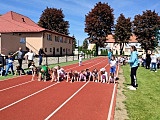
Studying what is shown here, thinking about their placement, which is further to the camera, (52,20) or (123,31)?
(123,31)

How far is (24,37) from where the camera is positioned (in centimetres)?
4278

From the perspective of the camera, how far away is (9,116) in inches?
253

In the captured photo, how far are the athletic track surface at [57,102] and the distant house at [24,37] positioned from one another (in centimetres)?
2394

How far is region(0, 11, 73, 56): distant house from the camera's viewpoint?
34.3m

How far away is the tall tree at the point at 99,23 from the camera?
5928 cm

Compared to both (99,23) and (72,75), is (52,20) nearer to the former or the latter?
(99,23)

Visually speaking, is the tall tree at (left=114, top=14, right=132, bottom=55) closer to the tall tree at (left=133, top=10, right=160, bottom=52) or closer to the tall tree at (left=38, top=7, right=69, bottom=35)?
the tall tree at (left=133, top=10, right=160, bottom=52)

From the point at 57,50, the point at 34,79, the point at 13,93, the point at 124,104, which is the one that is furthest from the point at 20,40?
the point at 124,104

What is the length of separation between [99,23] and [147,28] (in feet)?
39.5

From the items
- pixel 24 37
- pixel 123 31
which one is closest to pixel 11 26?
pixel 24 37

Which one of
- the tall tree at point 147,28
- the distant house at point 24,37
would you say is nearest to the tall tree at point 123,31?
the tall tree at point 147,28

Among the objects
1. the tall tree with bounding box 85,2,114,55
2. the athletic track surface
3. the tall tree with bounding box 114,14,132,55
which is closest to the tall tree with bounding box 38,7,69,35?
the tall tree with bounding box 85,2,114,55

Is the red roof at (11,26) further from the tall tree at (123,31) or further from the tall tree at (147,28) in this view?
the tall tree at (123,31)

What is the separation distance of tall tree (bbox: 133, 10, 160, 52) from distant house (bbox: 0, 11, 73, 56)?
66.9 feet
